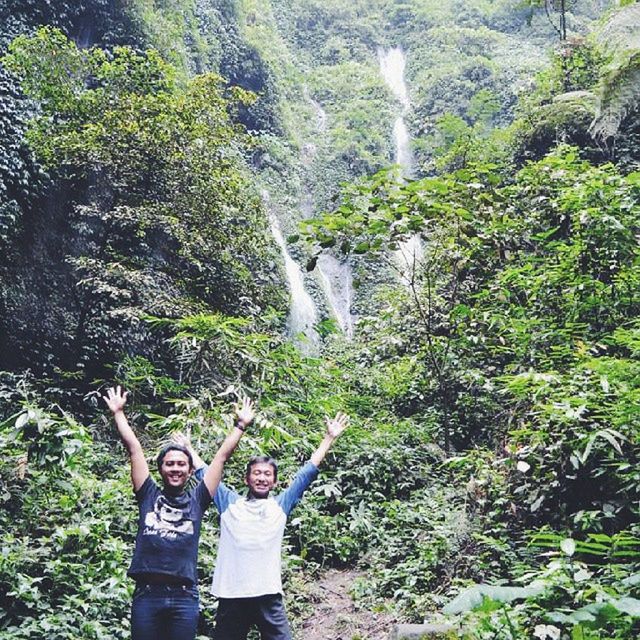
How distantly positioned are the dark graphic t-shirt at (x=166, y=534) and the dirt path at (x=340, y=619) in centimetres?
212

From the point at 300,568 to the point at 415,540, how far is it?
115cm

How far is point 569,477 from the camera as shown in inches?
177

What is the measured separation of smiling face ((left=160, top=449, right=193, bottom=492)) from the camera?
2984 millimetres

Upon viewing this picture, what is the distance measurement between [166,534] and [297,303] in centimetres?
1319

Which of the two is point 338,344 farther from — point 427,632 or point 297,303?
point 427,632

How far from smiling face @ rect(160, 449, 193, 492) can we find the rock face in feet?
5.05

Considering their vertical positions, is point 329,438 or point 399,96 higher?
point 399,96

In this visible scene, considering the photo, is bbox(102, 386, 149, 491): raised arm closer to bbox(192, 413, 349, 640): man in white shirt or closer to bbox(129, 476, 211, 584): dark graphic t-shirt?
bbox(129, 476, 211, 584): dark graphic t-shirt

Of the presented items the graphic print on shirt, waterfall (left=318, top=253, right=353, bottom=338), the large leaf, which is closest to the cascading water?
waterfall (left=318, top=253, right=353, bottom=338)

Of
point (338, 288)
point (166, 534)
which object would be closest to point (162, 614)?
point (166, 534)

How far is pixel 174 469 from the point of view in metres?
2.99

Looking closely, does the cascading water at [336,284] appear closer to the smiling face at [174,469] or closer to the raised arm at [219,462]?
the raised arm at [219,462]

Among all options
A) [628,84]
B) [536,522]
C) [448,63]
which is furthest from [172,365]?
[448,63]

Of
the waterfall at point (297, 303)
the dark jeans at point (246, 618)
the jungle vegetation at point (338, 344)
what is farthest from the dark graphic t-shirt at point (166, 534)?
the waterfall at point (297, 303)
